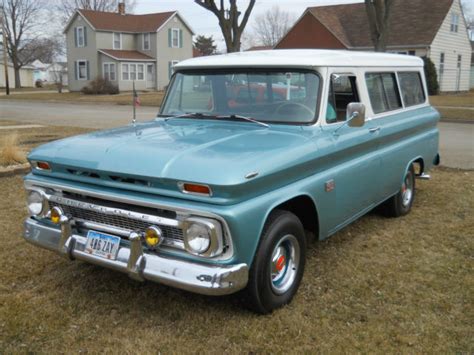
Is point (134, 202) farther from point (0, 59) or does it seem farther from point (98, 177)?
point (0, 59)

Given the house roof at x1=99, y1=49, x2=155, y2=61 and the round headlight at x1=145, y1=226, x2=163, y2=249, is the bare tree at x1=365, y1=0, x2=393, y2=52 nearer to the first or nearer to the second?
the round headlight at x1=145, y1=226, x2=163, y2=249

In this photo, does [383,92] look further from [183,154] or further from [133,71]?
[133,71]

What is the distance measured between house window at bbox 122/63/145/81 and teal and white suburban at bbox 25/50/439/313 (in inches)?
1458

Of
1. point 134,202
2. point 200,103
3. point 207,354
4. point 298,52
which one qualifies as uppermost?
point 298,52

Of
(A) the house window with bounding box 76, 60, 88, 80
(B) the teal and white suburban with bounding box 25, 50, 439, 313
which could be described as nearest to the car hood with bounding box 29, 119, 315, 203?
(B) the teal and white suburban with bounding box 25, 50, 439, 313

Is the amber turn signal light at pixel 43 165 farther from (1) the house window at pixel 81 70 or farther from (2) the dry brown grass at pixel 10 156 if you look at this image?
(1) the house window at pixel 81 70

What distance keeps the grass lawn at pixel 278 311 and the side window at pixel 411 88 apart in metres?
1.75

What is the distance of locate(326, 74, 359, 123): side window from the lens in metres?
4.52

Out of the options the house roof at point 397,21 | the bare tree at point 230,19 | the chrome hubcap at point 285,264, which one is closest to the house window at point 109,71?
the house roof at point 397,21

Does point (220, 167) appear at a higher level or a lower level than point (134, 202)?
higher

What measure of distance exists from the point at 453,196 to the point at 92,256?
17.4ft

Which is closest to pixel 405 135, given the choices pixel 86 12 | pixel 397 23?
pixel 397 23

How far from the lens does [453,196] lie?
7.15 m

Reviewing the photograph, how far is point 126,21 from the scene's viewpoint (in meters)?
42.9
